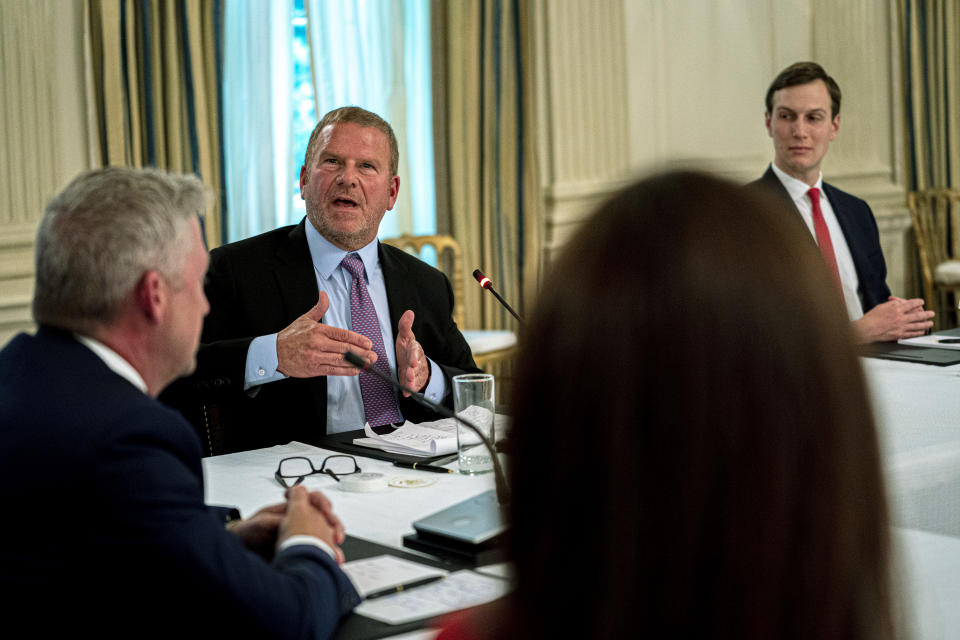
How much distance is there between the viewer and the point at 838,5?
19.7 ft

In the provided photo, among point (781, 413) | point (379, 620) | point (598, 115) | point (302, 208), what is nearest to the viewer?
point (781, 413)

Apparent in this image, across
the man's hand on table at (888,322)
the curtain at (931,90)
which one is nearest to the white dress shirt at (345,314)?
the man's hand on table at (888,322)

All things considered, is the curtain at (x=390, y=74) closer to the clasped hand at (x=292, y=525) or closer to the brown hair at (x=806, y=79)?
the brown hair at (x=806, y=79)

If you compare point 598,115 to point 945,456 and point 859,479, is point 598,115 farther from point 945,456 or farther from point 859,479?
point 859,479

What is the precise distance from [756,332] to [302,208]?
13.3 feet

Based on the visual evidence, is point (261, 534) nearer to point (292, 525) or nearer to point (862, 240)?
point (292, 525)

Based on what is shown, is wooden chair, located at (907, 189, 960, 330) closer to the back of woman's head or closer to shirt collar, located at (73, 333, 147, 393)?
shirt collar, located at (73, 333, 147, 393)

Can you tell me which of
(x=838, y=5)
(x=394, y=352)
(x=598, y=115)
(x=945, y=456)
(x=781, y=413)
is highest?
(x=838, y=5)

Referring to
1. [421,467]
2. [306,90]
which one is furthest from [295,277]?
[306,90]

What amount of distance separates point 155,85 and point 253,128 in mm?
505

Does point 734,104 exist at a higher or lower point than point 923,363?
higher

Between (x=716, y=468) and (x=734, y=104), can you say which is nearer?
(x=716, y=468)

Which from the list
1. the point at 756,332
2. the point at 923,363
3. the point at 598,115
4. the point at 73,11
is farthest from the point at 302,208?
the point at 756,332

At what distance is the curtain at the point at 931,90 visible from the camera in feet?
20.3
